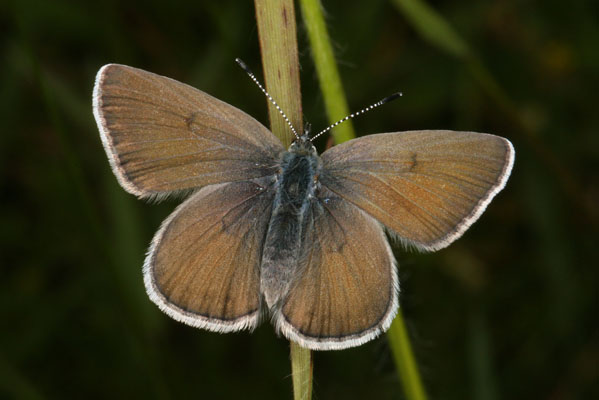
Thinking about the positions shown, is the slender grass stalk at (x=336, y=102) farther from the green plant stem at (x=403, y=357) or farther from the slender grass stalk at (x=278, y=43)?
the slender grass stalk at (x=278, y=43)

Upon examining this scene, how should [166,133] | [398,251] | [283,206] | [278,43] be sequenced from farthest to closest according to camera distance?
[398,251], [283,206], [166,133], [278,43]

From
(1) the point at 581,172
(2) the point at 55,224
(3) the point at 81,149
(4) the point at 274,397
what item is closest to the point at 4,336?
(2) the point at 55,224

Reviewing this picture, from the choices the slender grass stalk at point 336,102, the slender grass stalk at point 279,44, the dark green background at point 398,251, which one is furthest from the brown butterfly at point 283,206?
the dark green background at point 398,251

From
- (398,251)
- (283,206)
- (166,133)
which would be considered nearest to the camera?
(166,133)

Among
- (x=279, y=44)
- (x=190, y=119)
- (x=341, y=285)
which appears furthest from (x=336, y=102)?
(x=341, y=285)

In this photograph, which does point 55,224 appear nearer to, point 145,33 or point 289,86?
point 145,33

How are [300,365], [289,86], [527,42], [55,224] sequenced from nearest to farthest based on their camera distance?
1. [300,365]
2. [289,86]
3. [55,224]
4. [527,42]

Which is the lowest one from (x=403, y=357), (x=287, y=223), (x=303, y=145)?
(x=403, y=357)

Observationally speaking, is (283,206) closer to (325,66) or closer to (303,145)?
(303,145)
